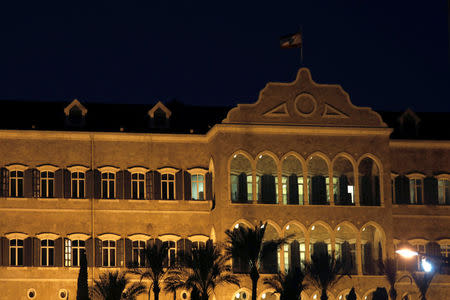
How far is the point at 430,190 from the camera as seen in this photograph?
55.9 metres

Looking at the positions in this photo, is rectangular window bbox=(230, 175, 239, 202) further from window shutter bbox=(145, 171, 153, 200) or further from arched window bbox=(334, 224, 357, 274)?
arched window bbox=(334, 224, 357, 274)

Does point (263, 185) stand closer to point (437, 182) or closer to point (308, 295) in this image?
point (308, 295)

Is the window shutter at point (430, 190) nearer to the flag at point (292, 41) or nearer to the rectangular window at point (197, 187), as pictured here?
the flag at point (292, 41)

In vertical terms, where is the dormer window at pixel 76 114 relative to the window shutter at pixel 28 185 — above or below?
above

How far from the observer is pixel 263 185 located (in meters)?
51.6

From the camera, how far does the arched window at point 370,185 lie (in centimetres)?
5284

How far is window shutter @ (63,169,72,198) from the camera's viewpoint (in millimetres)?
52603

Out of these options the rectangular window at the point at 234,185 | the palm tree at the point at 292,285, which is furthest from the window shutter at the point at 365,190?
the palm tree at the point at 292,285

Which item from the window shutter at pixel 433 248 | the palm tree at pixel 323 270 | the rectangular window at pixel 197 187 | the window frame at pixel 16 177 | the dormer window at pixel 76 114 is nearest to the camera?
the palm tree at pixel 323 270

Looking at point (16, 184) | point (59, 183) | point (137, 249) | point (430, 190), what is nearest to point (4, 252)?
point (16, 184)

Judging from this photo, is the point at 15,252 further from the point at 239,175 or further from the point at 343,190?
the point at 343,190

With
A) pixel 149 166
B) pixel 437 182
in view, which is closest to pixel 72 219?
pixel 149 166

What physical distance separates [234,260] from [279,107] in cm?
881

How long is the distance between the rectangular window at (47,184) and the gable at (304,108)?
34.9ft
